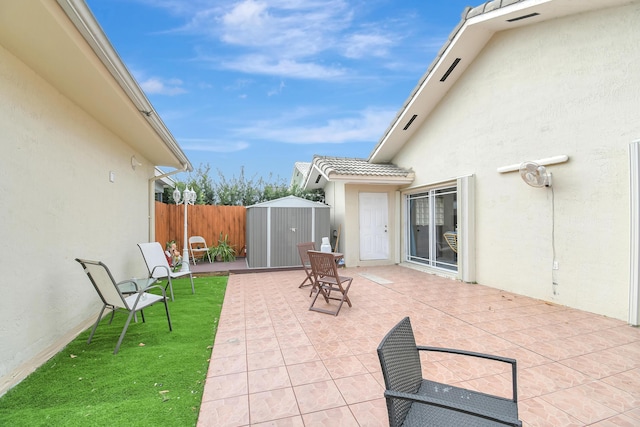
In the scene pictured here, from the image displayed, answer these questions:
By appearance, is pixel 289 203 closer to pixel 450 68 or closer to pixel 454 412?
pixel 450 68

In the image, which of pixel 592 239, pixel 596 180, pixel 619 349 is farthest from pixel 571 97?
pixel 619 349

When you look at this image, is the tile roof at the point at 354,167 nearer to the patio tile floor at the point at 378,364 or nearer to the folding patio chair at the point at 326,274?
the folding patio chair at the point at 326,274

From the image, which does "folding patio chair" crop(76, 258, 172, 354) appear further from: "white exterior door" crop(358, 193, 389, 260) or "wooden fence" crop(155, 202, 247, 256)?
"wooden fence" crop(155, 202, 247, 256)

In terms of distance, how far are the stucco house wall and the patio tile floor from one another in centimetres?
218

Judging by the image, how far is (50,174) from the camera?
4.09 m

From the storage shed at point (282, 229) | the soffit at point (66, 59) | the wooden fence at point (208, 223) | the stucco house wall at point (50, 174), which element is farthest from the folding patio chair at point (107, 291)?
the wooden fence at point (208, 223)

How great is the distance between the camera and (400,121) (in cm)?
986

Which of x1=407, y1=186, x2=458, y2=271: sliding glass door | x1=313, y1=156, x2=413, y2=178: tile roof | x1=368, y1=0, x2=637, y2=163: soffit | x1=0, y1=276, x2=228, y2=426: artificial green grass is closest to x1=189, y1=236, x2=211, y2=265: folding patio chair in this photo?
x1=313, y1=156, x2=413, y2=178: tile roof

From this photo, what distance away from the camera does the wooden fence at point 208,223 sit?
1230 cm

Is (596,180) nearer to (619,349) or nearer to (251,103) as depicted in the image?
(619,349)

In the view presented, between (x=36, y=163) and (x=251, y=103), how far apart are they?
74.5 feet

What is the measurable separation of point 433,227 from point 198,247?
9.03 meters

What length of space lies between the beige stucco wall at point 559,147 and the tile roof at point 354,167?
2.49 m

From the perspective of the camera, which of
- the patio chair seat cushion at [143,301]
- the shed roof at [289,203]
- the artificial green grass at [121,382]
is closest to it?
the artificial green grass at [121,382]
